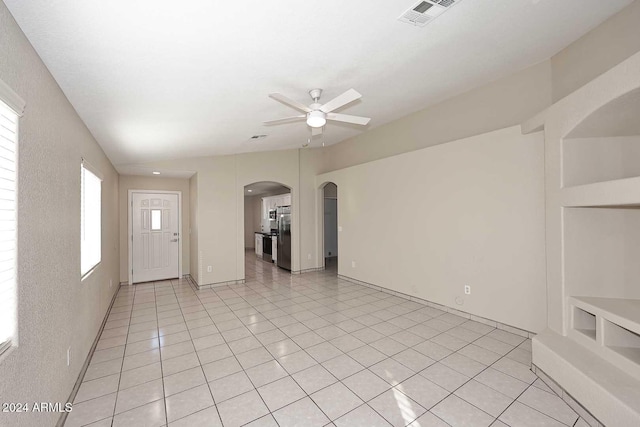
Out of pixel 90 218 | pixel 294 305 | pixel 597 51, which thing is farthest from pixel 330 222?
pixel 597 51

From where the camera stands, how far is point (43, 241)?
1.70 m

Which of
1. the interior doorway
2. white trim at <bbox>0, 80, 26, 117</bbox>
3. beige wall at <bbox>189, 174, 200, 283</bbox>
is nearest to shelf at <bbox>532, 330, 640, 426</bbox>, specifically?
white trim at <bbox>0, 80, 26, 117</bbox>

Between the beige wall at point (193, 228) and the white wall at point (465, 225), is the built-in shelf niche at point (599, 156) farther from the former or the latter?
the beige wall at point (193, 228)

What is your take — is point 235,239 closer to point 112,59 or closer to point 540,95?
point 112,59

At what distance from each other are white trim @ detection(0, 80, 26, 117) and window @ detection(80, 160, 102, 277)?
1.58 meters

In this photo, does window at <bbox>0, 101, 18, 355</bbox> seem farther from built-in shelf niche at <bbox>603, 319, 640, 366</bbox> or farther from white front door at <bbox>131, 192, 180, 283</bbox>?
white front door at <bbox>131, 192, 180, 283</bbox>

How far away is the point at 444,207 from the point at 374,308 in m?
1.86

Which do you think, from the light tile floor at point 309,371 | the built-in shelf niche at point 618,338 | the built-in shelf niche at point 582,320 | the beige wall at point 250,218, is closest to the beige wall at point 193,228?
the light tile floor at point 309,371

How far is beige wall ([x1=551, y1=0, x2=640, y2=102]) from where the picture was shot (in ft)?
7.63

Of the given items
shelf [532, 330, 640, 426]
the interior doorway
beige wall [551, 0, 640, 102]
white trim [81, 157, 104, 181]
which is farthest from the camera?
the interior doorway

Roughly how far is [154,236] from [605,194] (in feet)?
23.3

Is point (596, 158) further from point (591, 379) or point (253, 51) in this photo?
point (253, 51)

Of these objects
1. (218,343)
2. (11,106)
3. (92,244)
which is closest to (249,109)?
(11,106)

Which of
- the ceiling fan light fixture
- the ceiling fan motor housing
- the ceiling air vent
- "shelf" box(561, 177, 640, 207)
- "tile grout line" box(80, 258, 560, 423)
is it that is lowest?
"tile grout line" box(80, 258, 560, 423)
